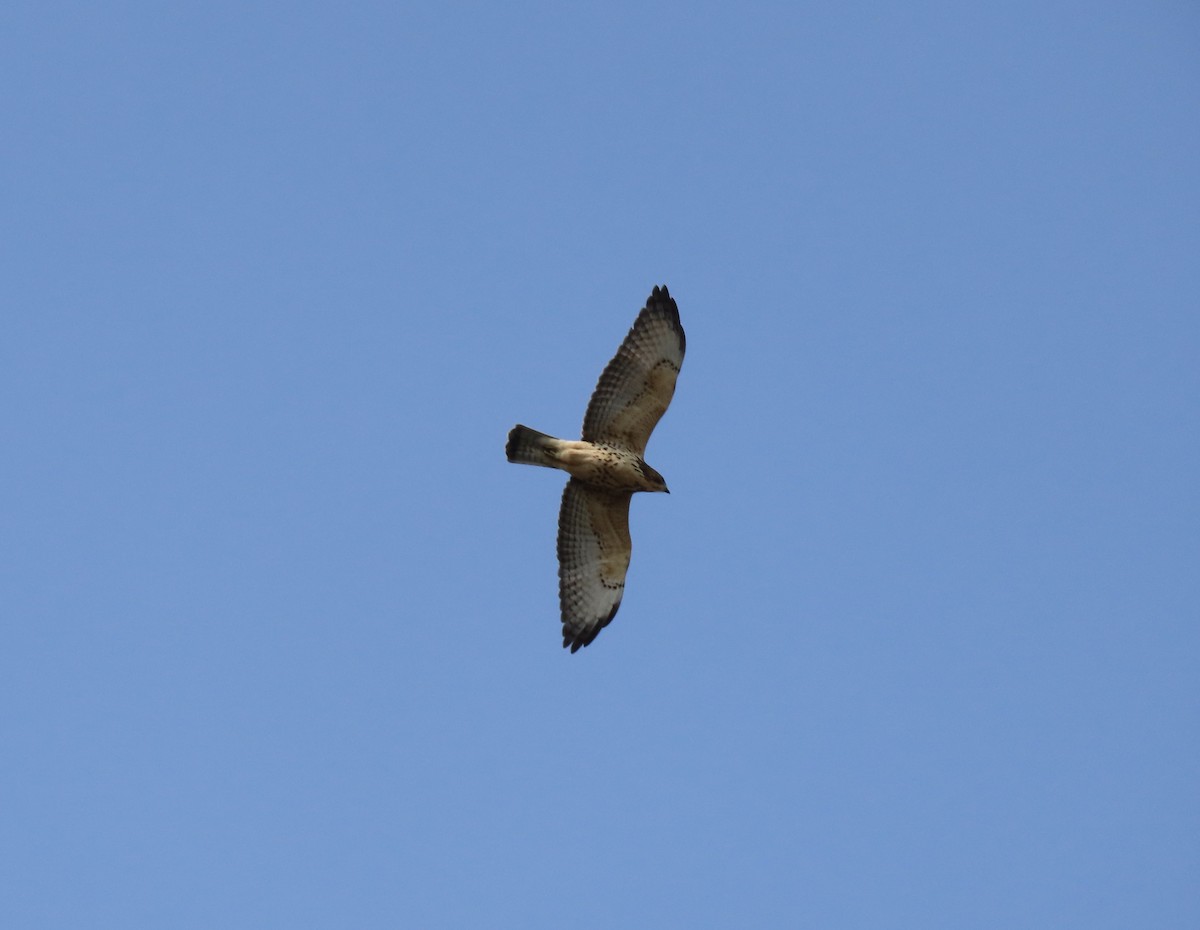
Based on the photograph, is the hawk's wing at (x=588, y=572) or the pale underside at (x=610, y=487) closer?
the pale underside at (x=610, y=487)

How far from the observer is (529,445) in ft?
41.3

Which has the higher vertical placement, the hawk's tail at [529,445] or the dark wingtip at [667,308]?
the dark wingtip at [667,308]

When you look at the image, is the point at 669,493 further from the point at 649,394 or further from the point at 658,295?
the point at 658,295

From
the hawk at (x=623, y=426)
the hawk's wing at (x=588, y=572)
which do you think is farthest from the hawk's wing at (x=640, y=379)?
the hawk's wing at (x=588, y=572)

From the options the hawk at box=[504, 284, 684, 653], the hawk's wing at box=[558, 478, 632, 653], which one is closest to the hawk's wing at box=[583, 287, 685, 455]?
the hawk at box=[504, 284, 684, 653]

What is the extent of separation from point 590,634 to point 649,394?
2.47 metres

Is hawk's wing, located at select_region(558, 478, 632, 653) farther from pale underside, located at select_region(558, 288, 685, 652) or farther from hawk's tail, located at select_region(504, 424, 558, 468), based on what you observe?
hawk's tail, located at select_region(504, 424, 558, 468)

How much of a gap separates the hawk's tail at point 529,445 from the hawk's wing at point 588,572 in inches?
30.0

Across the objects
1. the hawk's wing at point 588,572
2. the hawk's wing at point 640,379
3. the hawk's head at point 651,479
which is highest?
the hawk's wing at point 640,379

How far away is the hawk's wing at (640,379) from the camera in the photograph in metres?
12.5

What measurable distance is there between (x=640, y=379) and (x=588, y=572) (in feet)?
6.77

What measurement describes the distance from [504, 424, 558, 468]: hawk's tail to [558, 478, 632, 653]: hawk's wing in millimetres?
762

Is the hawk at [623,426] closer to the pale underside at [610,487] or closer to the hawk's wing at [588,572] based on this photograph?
the pale underside at [610,487]

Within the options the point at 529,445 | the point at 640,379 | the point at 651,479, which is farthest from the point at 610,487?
the point at 640,379
